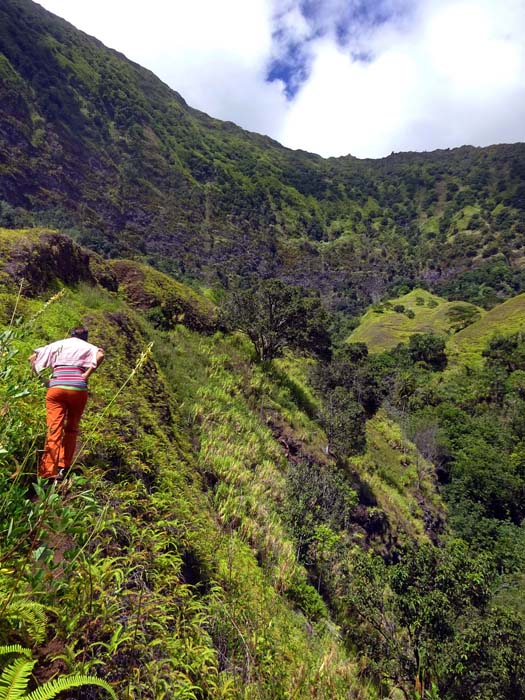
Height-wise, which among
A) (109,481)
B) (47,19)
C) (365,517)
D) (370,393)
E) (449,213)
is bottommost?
(365,517)

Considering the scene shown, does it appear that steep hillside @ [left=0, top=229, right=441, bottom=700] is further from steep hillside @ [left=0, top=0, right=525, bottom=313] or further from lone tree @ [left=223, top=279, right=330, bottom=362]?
steep hillside @ [left=0, top=0, right=525, bottom=313]

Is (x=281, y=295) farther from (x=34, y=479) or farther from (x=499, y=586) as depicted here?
(x=499, y=586)

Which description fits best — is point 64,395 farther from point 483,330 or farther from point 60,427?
A: point 483,330

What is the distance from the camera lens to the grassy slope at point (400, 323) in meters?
79.5

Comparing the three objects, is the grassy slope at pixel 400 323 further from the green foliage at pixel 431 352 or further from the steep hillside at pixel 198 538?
the steep hillside at pixel 198 538

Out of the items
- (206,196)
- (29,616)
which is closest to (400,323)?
(206,196)

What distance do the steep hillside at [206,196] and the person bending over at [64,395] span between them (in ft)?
225

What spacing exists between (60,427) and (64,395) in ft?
1.23

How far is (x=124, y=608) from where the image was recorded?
2.52 m

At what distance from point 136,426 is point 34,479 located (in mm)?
2618

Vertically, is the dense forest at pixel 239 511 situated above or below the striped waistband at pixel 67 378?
below

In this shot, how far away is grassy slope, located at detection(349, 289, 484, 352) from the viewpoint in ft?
261

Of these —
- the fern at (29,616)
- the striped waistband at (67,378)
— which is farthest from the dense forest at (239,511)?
the striped waistband at (67,378)

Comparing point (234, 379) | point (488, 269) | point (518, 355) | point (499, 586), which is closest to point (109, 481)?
point (234, 379)
